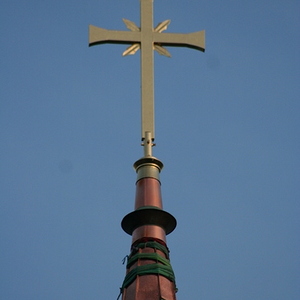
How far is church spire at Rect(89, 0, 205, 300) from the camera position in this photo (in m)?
7.55

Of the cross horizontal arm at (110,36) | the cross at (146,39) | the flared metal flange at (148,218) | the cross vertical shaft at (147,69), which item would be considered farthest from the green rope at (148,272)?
the cross horizontal arm at (110,36)

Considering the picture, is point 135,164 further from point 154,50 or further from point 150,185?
point 154,50

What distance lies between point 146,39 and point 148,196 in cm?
261

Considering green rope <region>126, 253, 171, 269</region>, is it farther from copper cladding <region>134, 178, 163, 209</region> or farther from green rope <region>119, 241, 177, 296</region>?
copper cladding <region>134, 178, 163, 209</region>

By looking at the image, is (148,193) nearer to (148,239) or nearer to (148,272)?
(148,239)

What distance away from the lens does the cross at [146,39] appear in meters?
9.74

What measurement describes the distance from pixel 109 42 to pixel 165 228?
3186 mm

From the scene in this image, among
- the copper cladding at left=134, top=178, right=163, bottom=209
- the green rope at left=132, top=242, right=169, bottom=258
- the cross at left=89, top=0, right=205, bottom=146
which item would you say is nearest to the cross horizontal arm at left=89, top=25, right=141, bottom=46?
the cross at left=89, top=0, right=205, bottom=146

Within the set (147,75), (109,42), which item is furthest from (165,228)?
(109,42)

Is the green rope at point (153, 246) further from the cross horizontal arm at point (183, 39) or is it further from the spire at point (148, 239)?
the cross horizontal arm at point (183, 39)

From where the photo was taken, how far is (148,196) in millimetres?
8523

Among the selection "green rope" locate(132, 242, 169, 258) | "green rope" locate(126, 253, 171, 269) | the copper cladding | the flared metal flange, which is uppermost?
the copper cladding

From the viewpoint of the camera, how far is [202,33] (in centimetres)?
1095

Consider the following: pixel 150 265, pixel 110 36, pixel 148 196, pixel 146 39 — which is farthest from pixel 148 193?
pixel 110 36
